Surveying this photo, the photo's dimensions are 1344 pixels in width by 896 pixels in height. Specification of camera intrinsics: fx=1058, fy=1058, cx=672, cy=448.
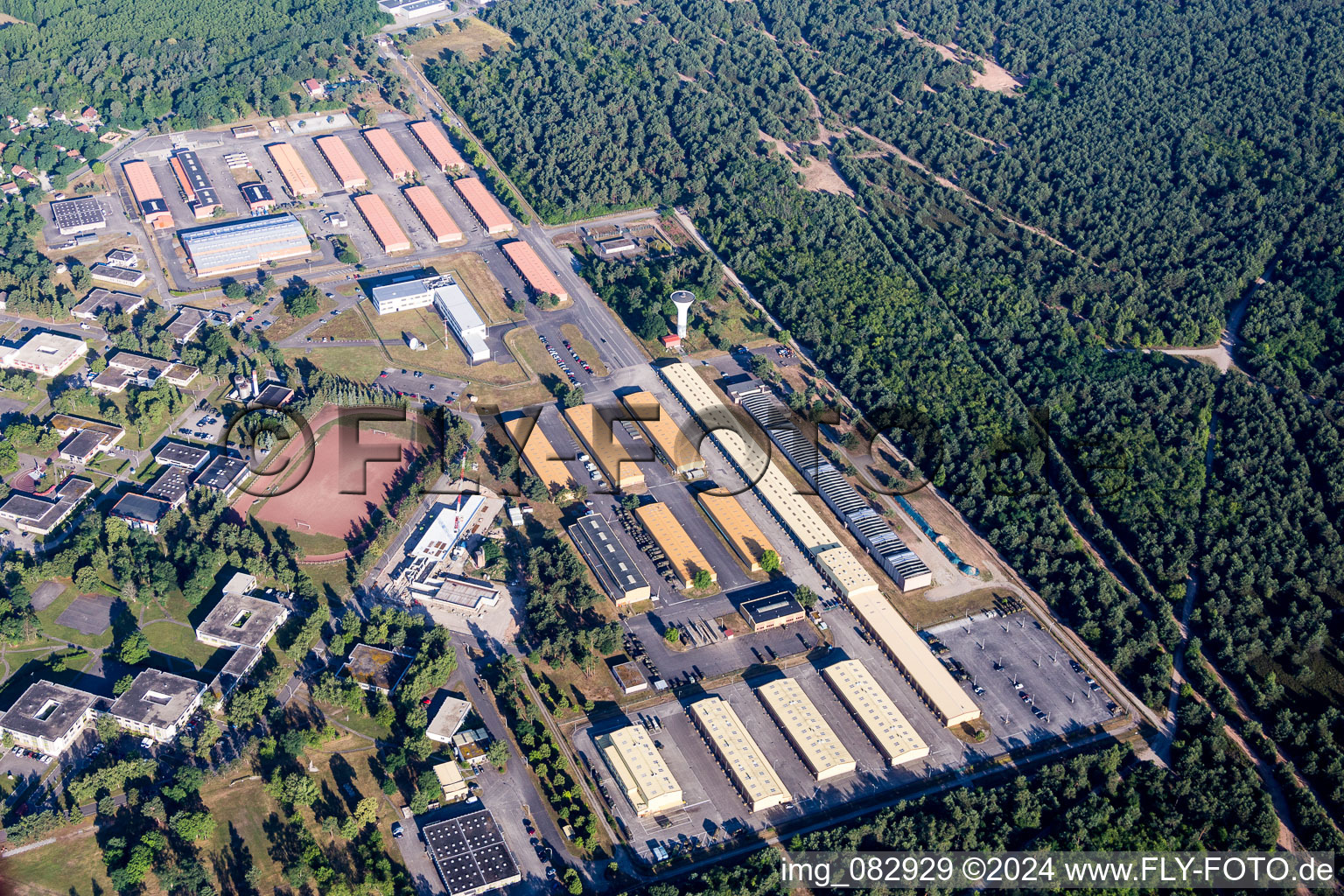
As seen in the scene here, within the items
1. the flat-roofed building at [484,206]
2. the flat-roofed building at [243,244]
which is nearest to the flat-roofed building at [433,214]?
the flat-roofed building at [484,206]

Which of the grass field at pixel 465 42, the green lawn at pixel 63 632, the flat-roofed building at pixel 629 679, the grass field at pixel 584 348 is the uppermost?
the grass field at pixel 465 42

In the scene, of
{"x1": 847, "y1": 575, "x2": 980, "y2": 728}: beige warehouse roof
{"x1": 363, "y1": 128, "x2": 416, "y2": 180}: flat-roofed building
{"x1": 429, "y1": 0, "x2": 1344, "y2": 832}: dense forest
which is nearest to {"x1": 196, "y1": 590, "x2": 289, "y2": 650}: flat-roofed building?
{"x1": 847, "y1": 575, "x2": 980, "y2": 728}: beige warehouse roof

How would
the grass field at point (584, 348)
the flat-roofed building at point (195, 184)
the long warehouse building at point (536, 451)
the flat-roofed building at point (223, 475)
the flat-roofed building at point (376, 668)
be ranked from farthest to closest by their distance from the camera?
the flat-roofed building at point (195, 184) < the grass field at point (584, 348) < the long warehouse building at point (536, 451) < the flat-roofed building at point (223, 475) < the flat-roofed building at point (376, 668)

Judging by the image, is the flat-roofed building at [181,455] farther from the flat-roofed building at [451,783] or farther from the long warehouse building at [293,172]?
the long warehouse building at [293,172]

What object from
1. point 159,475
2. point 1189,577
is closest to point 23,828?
point 159,475

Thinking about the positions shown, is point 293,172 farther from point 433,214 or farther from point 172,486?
point 172,486

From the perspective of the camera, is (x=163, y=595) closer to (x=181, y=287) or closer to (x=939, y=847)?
(x=181, y=287)

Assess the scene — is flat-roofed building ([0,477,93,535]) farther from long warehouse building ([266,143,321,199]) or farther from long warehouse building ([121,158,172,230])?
long warehouse building ([266,143,321,199])
